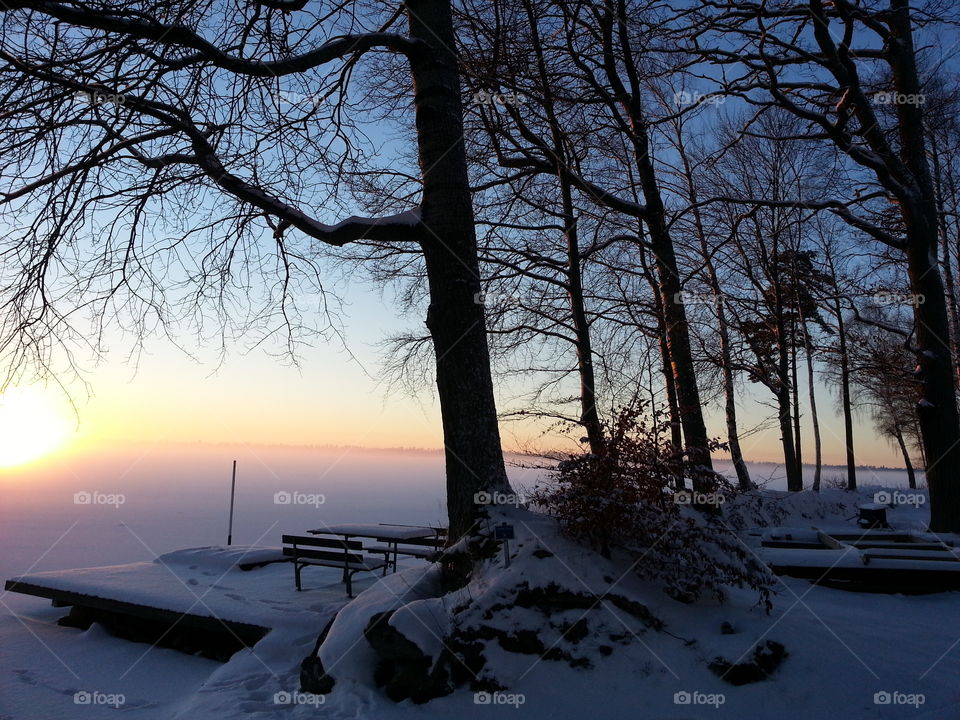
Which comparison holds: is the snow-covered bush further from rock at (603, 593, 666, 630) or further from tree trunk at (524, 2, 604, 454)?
tree trunk at (524, 2, 604, 454)

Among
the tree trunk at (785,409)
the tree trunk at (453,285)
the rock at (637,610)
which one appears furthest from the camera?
the tree trunk at (785,409)

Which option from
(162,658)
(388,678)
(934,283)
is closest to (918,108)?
(934,283)

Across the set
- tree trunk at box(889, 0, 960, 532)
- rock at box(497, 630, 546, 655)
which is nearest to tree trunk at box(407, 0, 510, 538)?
rock at box(497, 630, 546, 655)

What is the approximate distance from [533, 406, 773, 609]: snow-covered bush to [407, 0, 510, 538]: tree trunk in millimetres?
814

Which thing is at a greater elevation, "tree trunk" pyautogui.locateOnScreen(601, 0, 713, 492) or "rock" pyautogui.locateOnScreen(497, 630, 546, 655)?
"tree trunk" pyautogui.locateOnScreen(601, 0, 713, 492)

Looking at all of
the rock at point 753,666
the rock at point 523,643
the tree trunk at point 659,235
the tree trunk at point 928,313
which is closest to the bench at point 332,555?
the rock at point 523,643

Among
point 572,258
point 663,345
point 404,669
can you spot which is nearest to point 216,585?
point 404,669

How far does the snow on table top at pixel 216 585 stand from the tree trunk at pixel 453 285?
92.0 inches

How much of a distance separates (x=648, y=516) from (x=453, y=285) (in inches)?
122

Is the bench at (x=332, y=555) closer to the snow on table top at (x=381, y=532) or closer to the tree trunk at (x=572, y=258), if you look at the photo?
the snow on table top at (x=381, y=532)

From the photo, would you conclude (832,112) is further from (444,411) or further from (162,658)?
(162,658)

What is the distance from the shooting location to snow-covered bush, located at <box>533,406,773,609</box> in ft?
19.7

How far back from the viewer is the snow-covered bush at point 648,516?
19.7 ft

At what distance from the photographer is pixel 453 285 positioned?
23.1 ft
